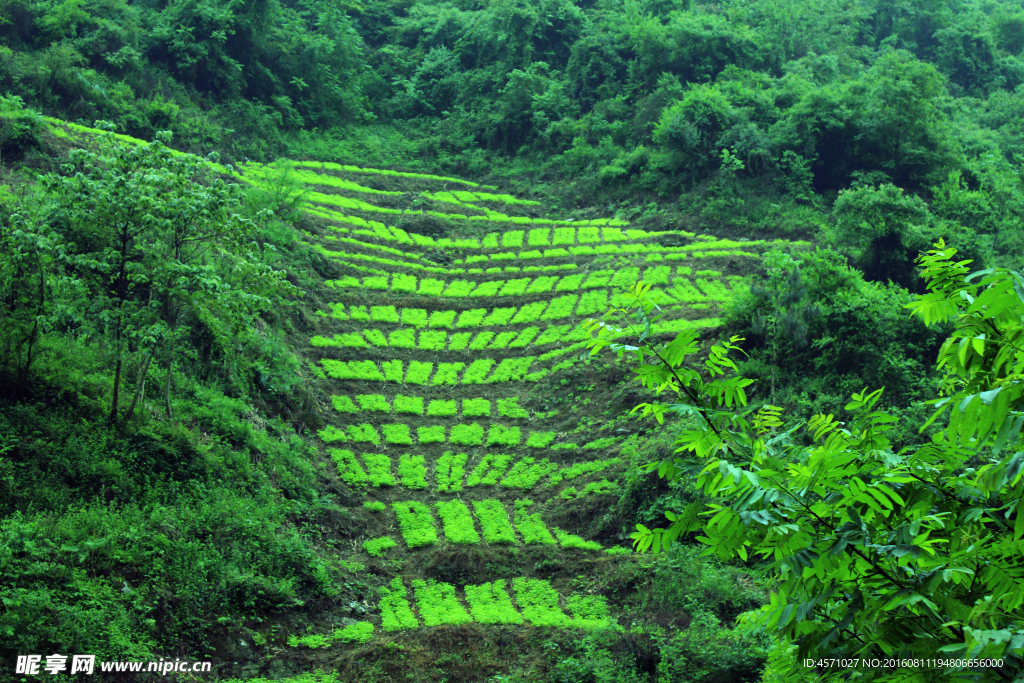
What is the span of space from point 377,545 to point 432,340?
9.83 m

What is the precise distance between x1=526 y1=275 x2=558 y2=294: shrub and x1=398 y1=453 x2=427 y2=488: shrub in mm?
9419

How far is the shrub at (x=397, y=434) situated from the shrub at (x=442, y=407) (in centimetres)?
104

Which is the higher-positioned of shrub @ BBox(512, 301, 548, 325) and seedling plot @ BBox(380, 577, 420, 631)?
shrub @ BBox(512, 301, 548, 325)

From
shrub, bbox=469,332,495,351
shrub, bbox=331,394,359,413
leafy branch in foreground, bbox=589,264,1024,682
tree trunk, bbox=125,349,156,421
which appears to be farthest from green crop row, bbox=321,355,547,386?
leafy branch in foreground, bbox=589,264,1024,682

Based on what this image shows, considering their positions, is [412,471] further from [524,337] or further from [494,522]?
[524,337]

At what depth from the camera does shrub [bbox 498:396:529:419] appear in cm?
2131

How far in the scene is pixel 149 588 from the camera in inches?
460

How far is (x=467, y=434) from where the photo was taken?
20688 millimetres

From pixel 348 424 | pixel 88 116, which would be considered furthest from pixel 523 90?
pixel 348 424

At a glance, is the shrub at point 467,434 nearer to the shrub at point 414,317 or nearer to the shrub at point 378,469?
the shrub at point 378,469

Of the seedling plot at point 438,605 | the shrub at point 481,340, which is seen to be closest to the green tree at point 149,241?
the seedling plot at point 438,605

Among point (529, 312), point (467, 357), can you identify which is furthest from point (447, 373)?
point (529, 312)

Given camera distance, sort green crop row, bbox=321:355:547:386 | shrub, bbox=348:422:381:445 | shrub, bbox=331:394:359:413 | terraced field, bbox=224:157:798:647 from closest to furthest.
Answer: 1. terraced field, bbox=224:157:798:647
2. shrub, bbox=348:422:381:445
3. shrub, bbox=331:394:359:413
4. green crop row, bbox=321:355:547:386

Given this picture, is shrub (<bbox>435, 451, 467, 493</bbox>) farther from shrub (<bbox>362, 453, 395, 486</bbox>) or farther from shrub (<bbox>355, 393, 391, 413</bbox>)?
shrub (<bbox>355, 393, 391, 413</bbox>)
